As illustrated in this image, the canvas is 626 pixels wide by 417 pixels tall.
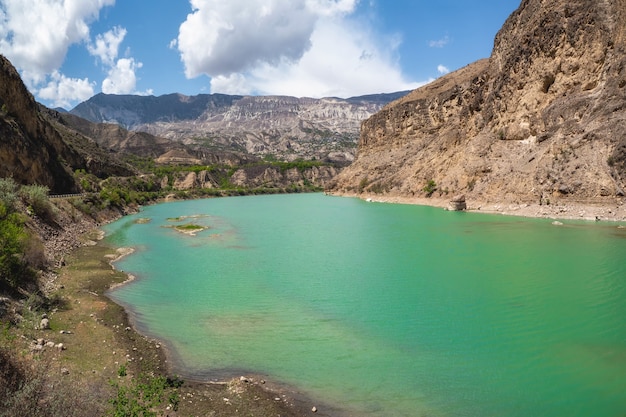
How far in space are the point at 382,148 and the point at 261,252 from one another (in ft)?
251

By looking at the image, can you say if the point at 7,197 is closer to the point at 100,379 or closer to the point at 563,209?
the point at 100,379

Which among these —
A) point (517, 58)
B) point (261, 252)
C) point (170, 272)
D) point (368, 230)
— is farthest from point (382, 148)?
point (170, 272)

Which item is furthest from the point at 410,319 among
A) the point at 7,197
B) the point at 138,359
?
the point at 7,197

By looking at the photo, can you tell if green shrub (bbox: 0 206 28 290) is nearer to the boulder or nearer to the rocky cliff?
the rocky cliff

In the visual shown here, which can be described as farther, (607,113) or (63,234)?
(607,113)

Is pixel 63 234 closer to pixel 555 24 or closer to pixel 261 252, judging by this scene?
pixel 261 252

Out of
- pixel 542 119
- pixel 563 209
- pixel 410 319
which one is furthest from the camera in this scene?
pixel 542 119

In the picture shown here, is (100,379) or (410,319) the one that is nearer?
(100,379)

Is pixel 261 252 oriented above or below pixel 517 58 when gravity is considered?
below

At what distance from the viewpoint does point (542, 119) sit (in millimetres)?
50625

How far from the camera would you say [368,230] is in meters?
38.8

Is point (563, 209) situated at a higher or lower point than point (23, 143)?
lower

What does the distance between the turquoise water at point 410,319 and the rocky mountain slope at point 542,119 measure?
14.7 m

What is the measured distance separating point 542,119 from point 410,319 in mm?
45377
